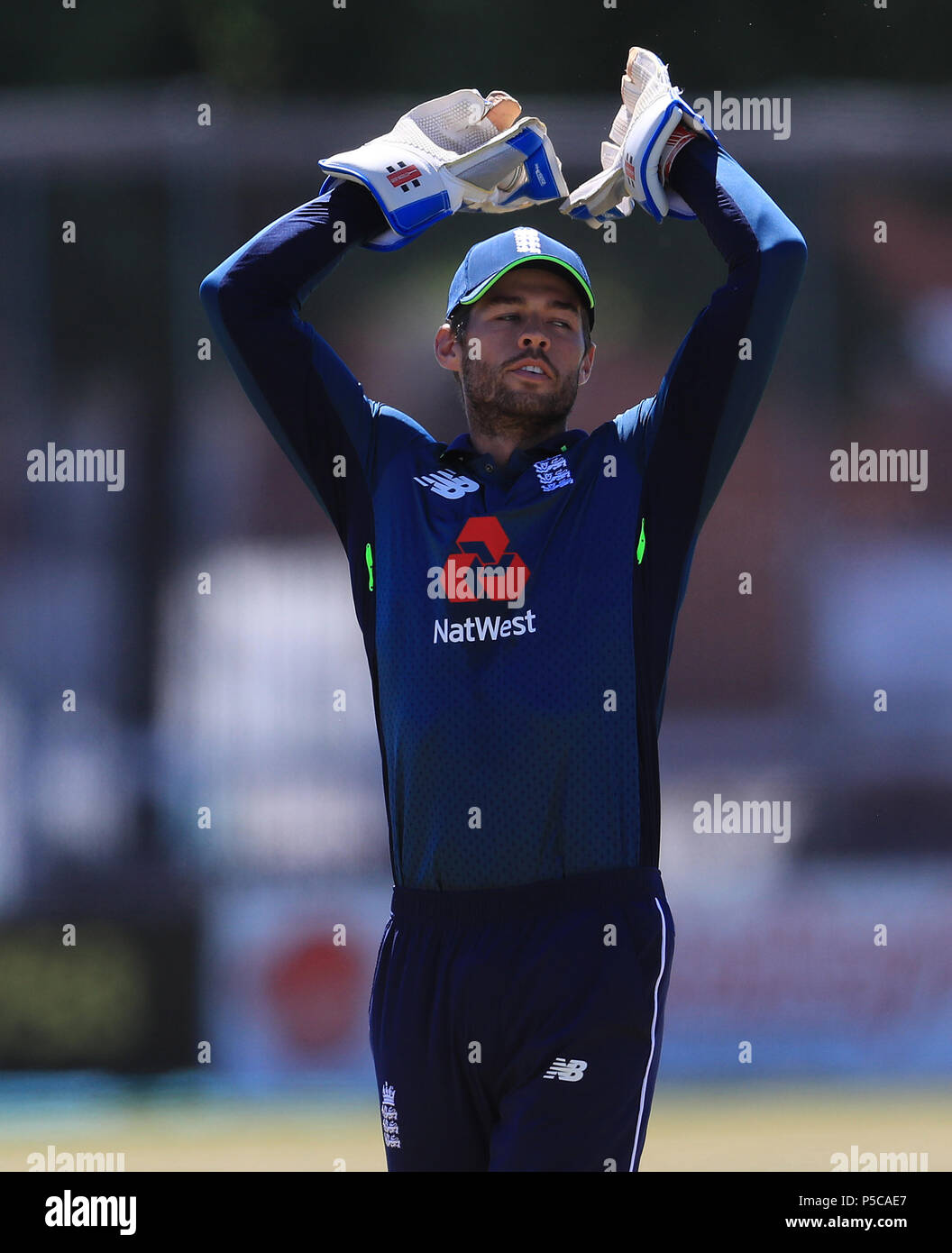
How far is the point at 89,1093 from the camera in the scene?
14.4ft

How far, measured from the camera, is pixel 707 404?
2.10 m

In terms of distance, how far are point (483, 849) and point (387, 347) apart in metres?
2.98

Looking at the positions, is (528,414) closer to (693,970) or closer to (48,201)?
(693,970)

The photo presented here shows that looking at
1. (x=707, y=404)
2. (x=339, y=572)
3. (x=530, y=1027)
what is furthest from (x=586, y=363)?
(x=339, y=572)

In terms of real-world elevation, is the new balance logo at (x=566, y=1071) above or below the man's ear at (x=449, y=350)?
below

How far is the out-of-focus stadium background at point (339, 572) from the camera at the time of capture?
14.5 feet

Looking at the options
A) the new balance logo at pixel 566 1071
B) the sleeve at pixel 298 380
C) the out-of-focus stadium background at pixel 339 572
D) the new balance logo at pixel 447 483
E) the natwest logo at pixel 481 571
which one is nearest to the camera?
the new balance logo at pixel 566 1071

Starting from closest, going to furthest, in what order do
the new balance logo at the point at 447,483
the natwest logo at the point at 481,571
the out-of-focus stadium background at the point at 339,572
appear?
the natwest logo at the point at 481,571 < the new balance logo at the point at 447,483 < the out-of-focus stadium background at the point at 339,572

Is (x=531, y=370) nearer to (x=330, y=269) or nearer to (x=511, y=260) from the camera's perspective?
(x=511, y=260)

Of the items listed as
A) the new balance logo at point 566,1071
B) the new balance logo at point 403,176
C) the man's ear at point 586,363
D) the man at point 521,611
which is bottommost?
the new balance logo at point 566,1071

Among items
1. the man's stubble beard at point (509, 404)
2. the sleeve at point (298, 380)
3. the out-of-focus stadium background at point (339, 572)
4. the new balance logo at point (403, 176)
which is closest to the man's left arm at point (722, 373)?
the man's stubble beard at point (509, 404)

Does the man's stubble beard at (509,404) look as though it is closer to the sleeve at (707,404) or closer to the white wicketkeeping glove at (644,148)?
the sleeve at (707,404)
